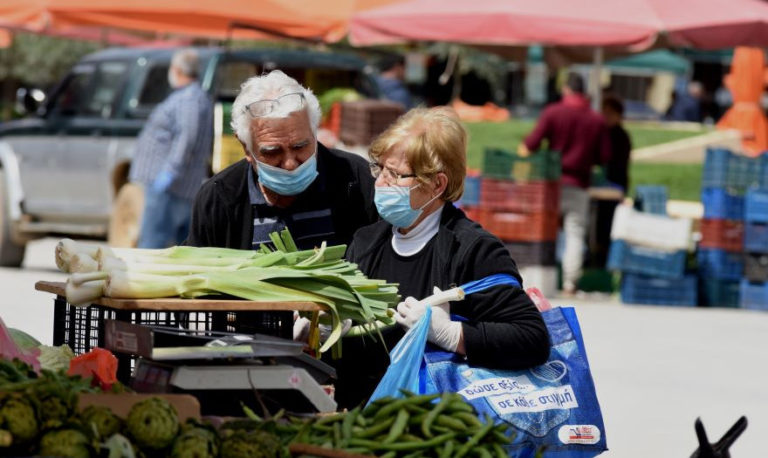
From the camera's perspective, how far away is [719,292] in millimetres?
15211

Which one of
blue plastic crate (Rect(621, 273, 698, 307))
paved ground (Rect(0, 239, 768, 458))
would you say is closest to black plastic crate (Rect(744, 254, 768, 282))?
paved ground (Rect(0, 239, 768, 458))

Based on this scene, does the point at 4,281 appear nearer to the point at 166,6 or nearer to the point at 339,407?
the point at 166,6

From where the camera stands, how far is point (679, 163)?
105 ft

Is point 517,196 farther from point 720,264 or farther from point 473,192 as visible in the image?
point 720,264

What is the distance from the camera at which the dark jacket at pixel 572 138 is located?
51.9 feet

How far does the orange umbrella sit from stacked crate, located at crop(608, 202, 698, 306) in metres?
7.46

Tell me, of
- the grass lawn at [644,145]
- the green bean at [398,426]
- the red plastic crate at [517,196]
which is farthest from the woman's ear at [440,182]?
the grass lawn at [644,145]

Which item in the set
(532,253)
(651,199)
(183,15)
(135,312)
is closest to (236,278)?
(135,312)

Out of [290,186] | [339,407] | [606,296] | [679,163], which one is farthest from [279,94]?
[679,163]

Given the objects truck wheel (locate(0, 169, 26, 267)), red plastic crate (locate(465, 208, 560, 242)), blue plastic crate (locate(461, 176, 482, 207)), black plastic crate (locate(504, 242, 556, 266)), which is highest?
blue plastic crate (locate(461, 176, 482, 207))

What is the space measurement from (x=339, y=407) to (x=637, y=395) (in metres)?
4.86

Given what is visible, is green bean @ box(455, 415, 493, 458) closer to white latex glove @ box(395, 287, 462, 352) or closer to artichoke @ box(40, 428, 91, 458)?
white latex glove @ box(395, 287, 462, 352)

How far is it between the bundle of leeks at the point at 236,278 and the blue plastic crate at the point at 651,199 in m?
11.0

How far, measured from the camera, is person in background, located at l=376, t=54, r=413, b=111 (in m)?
16.5
